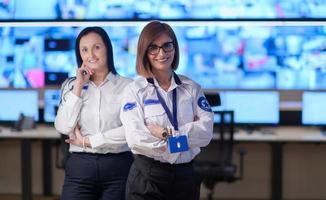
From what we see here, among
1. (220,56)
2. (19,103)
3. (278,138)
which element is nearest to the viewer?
(278,138)

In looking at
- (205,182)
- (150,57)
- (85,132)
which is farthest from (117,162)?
(205,182)

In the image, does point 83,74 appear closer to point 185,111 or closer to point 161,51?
point 161,51

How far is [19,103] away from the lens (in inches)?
198

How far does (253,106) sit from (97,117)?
2689 millimetres

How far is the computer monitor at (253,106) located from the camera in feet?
15.7

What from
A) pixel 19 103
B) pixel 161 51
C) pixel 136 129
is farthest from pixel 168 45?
pixel 19 103

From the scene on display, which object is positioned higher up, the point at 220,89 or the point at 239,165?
the point at 220,89

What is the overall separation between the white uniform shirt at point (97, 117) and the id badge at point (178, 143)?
0.33 m

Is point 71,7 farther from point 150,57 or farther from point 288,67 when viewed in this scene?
point 150,57

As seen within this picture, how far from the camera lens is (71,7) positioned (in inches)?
200

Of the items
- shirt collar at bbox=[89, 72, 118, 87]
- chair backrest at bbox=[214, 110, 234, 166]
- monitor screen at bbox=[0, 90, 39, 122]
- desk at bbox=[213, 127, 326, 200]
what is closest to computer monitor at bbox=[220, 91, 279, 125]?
desk at bbox=[213, 127, 326, 200]

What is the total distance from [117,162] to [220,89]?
2.69m

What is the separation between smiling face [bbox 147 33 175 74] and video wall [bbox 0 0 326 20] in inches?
111

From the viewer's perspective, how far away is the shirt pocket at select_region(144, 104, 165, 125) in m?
2.17
